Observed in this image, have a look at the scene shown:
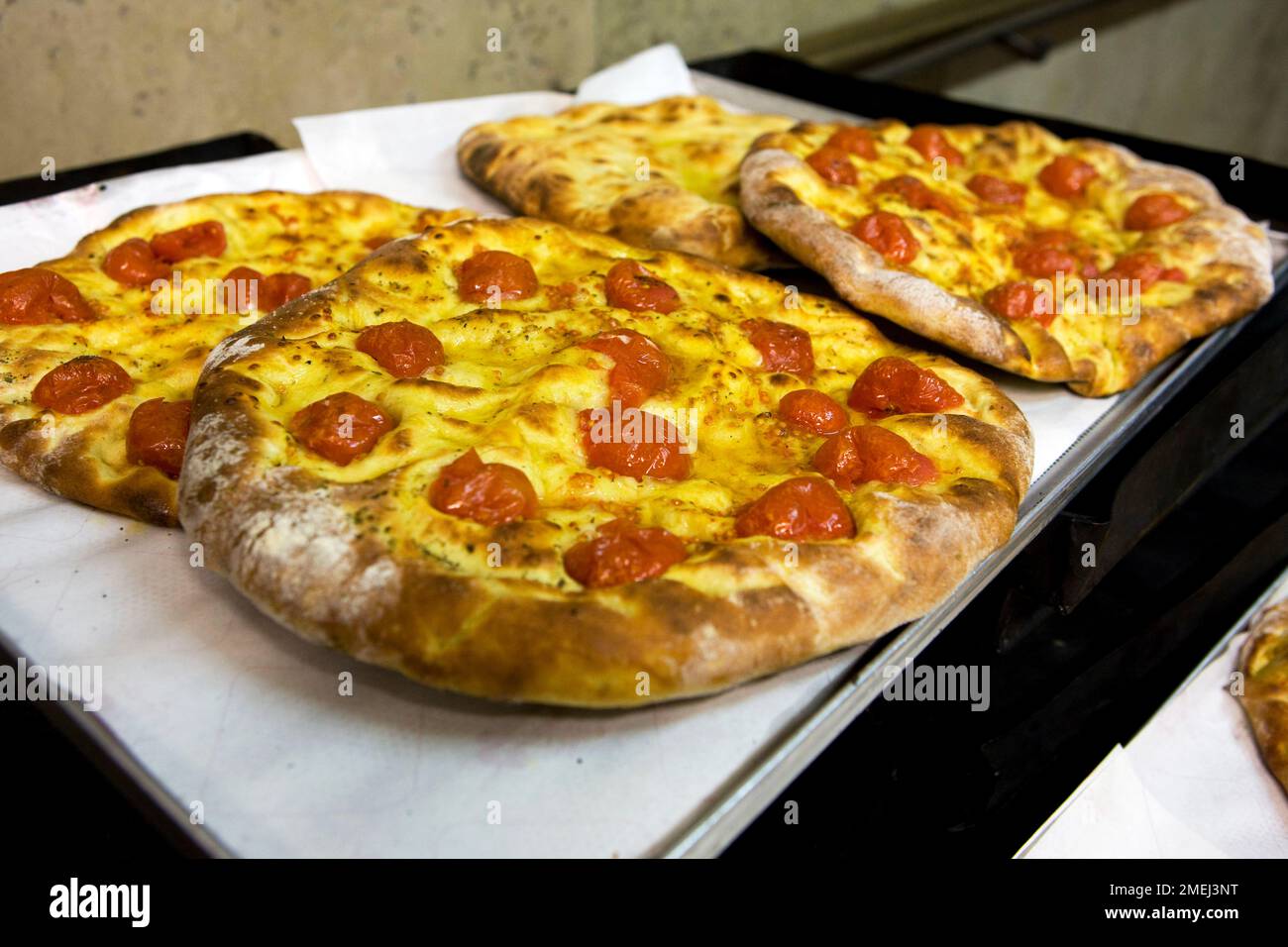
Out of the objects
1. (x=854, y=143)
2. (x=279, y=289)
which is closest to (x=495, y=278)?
(x=279, y=289)

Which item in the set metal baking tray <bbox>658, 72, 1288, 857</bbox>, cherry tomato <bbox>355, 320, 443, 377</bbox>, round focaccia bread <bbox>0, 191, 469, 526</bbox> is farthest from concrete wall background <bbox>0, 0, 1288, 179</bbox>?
metal baking tray <bbox>658, 72, 1288, 857</bbox>

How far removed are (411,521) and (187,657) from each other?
26.9 inches

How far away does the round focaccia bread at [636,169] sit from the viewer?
447cm

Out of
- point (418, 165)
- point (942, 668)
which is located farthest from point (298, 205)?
point (942, 668)

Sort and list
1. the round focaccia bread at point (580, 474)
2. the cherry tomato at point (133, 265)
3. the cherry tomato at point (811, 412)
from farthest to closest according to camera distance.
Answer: the cherry tomato at point (133, 265) < the cherry tomato at point (811, 412) < the round focaccia bread at point (580, 474)

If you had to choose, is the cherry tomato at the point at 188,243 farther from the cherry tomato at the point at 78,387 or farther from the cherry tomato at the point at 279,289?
the cherry tomato at the point at 78,387

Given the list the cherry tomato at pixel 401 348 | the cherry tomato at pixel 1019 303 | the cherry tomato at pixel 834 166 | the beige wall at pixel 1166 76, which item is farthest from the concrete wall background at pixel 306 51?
the cherry tomato at pixel 1019 303

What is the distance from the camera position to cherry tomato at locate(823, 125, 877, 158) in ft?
16.3

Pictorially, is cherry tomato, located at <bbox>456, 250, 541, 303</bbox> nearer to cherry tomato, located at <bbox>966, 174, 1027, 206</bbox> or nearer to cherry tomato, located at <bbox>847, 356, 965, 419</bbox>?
cherry tomato, located at <bbox>847, 356, 965, 419</bbox>

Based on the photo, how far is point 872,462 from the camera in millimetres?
3154

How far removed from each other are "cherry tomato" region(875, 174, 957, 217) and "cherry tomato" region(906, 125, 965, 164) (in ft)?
2.00

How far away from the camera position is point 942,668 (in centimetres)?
322

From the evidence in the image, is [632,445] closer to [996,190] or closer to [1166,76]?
[996,190]
